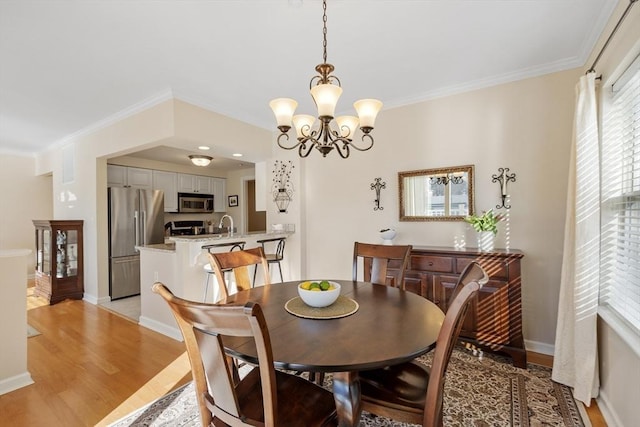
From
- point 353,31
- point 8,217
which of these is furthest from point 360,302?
point 8,217

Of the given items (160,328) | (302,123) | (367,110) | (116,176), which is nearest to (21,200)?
(116,176)

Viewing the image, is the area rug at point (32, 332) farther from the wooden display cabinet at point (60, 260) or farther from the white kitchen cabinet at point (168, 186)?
the white kitchen cabinet at point (168, 186)

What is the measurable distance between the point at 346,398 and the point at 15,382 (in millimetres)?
2694

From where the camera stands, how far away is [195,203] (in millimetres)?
6383

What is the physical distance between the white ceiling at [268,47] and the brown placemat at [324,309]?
177cm

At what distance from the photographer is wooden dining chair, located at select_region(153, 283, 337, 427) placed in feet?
2.97

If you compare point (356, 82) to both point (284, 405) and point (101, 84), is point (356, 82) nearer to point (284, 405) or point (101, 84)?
point (101, 84)

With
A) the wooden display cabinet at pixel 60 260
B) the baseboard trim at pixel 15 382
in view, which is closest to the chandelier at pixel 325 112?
the baseboard trim at pixel 15 382

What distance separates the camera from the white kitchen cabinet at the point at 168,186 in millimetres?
5793

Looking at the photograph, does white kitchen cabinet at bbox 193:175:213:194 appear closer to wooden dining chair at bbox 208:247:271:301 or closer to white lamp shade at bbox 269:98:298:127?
wooden dining chair at bbox 208:247:271:301

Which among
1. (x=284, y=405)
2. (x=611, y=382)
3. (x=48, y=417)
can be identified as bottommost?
(x=48, y=417)

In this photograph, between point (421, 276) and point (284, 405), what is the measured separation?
6.20 feet

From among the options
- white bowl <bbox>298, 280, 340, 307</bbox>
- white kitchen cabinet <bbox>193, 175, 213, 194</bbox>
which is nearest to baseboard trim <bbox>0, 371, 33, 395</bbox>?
white bowl <bbox>298, 280, 340, 307</bbox>

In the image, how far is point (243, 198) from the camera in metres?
6.83
